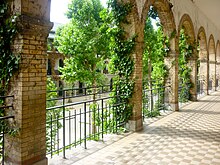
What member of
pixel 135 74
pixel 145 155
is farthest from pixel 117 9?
pixel 145 155

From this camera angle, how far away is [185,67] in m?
12.8

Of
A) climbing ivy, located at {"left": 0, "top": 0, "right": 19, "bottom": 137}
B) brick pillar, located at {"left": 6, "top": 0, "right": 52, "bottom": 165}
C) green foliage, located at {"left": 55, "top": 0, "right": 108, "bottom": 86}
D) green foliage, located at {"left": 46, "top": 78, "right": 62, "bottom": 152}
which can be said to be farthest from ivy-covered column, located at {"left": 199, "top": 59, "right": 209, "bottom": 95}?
climbing ivy, located at {"left": 0, "top": 0, "right": 19, "bottom": 137}

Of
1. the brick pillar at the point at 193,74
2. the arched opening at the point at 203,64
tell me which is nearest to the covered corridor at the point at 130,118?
the brick pillar at the point at 193,74

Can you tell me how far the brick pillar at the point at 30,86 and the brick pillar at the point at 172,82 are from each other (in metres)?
6.97

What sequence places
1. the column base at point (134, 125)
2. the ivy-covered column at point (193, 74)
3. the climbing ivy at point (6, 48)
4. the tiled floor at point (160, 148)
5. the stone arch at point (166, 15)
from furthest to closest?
the ivy-covered column at point (193, 74) < the stone arch at point (166, 15) < the column base at point (134, 125) < the tiled floor at point (160, 148) < the climbing ivy at point (6, 48)

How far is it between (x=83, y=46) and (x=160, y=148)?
1232 centimetres

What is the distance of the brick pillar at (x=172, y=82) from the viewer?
986 centimetres

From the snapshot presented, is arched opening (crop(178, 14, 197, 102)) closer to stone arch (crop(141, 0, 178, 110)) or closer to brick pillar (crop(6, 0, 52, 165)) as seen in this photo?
stone arch (crop(141, 0, 178, 110))

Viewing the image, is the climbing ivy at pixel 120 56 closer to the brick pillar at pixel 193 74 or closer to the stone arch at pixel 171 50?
the stone arch at pixel 171 50

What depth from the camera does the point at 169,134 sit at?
6.36 metres

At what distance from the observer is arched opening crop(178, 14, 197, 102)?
41.0ft

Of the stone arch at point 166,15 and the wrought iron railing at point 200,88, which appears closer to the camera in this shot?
the stone arch at point 166,15

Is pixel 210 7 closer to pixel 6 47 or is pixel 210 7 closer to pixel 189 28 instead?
pixel 189 28

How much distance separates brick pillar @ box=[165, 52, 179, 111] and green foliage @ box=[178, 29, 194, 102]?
2.64m
